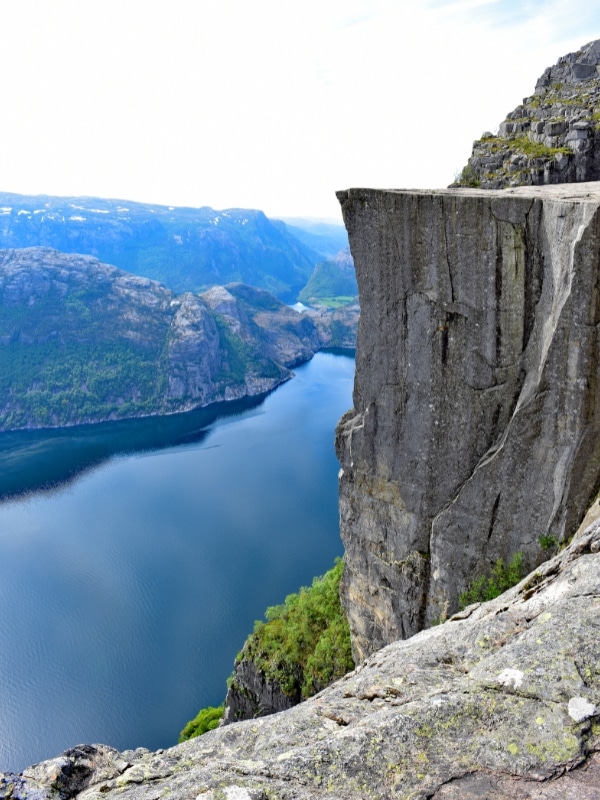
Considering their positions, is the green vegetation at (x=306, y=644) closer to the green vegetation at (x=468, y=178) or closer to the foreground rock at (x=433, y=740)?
the foreground rock at (x=433, y=740)

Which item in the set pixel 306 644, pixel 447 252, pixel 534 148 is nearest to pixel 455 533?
pixel 447 252

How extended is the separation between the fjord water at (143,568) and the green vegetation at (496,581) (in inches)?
1136

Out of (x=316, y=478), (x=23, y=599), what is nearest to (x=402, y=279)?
(x=23, y=599)

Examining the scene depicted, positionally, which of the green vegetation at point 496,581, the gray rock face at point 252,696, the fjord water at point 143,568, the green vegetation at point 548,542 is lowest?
the fjord water at point 143,568

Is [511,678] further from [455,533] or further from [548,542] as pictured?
[455,533]

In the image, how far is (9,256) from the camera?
500 feet

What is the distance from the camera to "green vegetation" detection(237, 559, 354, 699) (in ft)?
80.8

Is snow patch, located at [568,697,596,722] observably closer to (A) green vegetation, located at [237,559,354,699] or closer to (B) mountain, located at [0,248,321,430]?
(A) green vegetation, located at [237,559,354,699]

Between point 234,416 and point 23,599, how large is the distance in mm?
59806

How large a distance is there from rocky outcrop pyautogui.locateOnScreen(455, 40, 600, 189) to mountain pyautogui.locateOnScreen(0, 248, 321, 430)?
319 feet

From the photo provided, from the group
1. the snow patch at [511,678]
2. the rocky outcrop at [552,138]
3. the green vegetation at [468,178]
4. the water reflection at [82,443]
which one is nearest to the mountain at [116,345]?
the water reflection at [82,443]

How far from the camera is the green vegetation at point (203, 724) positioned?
3116 cm

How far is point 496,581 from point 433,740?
9.61 m

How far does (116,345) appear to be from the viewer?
452 ft
